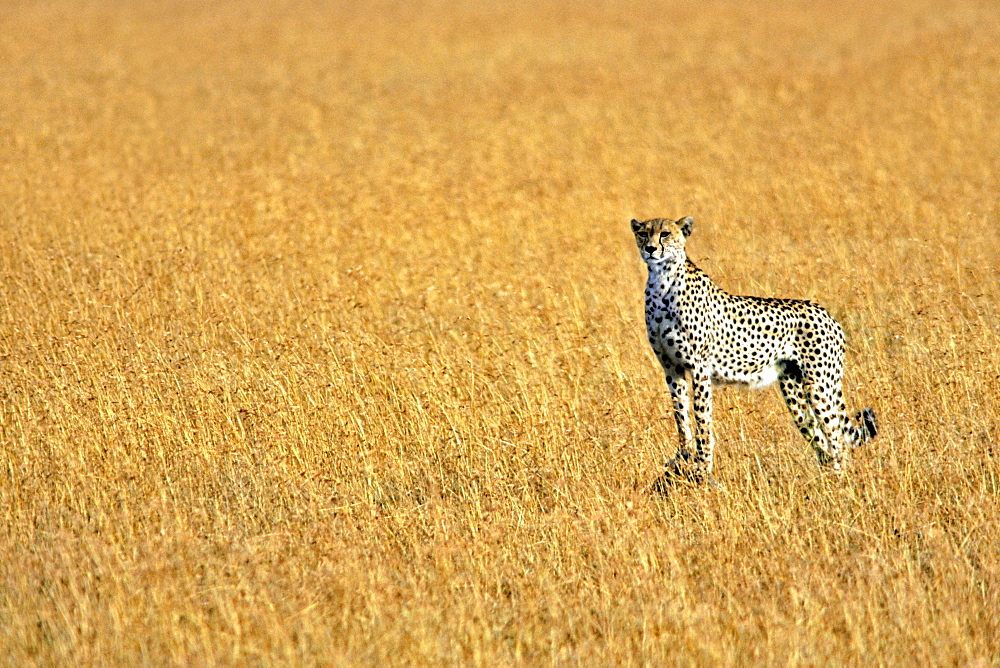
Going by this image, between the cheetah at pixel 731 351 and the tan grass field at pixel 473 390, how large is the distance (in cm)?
18

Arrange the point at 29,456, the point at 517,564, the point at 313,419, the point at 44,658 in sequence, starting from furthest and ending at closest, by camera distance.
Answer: the point at 313,419
the point at 29,456
the point at 517,564
the point at 44,658

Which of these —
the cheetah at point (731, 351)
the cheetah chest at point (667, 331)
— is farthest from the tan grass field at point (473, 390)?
the cheetah chest at point (667, 331)

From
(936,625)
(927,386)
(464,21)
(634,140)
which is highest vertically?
(464,21)

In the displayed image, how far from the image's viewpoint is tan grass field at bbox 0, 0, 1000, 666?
5066 millimetres

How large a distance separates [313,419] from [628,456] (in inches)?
77.7

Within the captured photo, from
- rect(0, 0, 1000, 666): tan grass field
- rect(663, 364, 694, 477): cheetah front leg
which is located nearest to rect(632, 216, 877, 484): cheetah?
rect(663, 364, 694, 477): cheetah front leg

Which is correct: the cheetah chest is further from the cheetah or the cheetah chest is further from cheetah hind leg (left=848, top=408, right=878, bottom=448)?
cheetah hind leg (left=848, top=408, right=878, bottom=448)

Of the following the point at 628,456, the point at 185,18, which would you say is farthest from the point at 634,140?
the point at 185,18

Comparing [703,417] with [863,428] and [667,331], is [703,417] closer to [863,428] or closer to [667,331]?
[667,331]

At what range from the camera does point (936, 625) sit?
4.96 meters

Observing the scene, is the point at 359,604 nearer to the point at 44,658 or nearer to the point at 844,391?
the point at 44,658

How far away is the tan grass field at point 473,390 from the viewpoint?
5.07 metres

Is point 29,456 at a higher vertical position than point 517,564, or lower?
higher

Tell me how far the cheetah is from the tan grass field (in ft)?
0.58
